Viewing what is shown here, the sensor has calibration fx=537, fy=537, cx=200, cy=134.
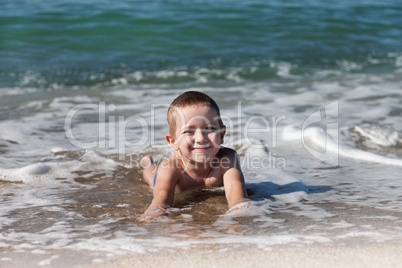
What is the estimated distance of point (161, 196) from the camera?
3.24m

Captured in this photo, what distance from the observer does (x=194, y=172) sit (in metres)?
3.51

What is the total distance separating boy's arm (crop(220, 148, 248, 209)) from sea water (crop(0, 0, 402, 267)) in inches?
3.2

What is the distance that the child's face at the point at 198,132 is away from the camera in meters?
3.19

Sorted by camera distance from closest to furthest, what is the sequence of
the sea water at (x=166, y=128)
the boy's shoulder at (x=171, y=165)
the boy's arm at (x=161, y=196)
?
the sea water at (x=166, y=128)
the boy's arm at (x=161, y=196)
the boy's shoulder at (x=171, y=165)

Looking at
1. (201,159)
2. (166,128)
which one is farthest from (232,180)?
(166,128)

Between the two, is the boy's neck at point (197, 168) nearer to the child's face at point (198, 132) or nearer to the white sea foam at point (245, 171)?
the child's face at point (198, 132)

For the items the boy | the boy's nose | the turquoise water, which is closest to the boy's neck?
the boy

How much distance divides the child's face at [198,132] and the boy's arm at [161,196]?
20 centimetres

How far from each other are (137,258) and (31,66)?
704 cm

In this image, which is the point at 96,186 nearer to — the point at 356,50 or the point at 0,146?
the point at 0,146

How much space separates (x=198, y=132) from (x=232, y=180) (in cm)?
38

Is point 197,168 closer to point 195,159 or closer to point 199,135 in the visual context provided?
point 195,159

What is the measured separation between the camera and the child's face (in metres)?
3.19

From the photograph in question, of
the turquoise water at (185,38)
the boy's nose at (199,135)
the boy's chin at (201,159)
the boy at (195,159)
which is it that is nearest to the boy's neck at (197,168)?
the boy at (195,159)
